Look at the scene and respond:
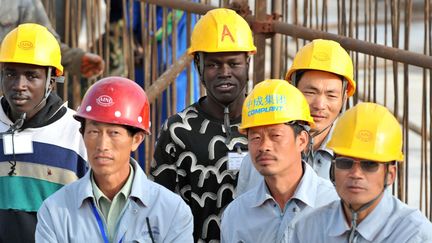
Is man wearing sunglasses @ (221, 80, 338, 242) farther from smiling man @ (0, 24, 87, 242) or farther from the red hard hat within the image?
smiling man @ (0, 24, 87, 242)

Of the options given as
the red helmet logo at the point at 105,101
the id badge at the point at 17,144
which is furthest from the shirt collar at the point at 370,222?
the id badge at the point at 17,144

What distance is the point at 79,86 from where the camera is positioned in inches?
384

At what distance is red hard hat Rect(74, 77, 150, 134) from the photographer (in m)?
6.25

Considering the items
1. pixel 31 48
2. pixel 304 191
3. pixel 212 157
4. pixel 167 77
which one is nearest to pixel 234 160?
pixel 212 157

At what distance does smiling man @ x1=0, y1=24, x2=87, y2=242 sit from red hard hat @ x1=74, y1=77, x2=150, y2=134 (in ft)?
2.57

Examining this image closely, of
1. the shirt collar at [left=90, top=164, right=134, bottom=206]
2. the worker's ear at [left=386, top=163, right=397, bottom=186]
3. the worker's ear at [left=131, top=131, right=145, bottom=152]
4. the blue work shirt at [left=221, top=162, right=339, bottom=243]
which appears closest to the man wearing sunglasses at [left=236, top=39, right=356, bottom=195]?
the blue work shirt at [left=221, top=162, right=339, bottom=243]

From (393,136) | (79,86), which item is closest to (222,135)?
(393,136)

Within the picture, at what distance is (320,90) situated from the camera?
6984mm

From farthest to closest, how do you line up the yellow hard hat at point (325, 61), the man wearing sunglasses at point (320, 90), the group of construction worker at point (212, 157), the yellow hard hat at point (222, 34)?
the yellow hard hat at point (222, 34), the yellow hard hat at point (325, 61), the man wearing sunglasses at point (320, 90), the group of construction worker at point (212, 157)

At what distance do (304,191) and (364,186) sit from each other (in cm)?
48

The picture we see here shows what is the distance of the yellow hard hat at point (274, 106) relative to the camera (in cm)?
625

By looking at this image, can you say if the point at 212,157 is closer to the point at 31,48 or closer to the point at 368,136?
the point at 31,48

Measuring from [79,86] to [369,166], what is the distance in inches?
169

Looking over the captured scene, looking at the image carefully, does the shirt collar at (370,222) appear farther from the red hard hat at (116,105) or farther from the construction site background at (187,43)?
the construction site background at (187,43)
